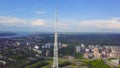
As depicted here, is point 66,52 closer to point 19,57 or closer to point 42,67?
point 19,57

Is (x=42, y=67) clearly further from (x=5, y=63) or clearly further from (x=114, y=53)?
(x=114, y=53)

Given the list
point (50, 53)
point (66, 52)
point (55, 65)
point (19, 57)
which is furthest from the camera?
point (66, 52)

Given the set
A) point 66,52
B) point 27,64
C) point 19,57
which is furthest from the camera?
point 66,52

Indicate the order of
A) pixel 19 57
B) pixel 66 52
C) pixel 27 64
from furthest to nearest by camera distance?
pixel 66 52 < pixel 19 57 < pixel 27 64

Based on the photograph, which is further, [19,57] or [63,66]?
[19,57]

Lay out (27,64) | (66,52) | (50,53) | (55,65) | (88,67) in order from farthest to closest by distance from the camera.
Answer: (66,52) → (50,53) → (27,64) → (88,67) → (55,65)

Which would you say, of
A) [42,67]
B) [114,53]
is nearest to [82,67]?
[42,67]

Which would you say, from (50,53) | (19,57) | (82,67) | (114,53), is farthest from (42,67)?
(114,53)

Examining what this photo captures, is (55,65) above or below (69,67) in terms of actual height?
above

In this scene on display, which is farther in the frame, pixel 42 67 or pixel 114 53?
pixel 114 53
